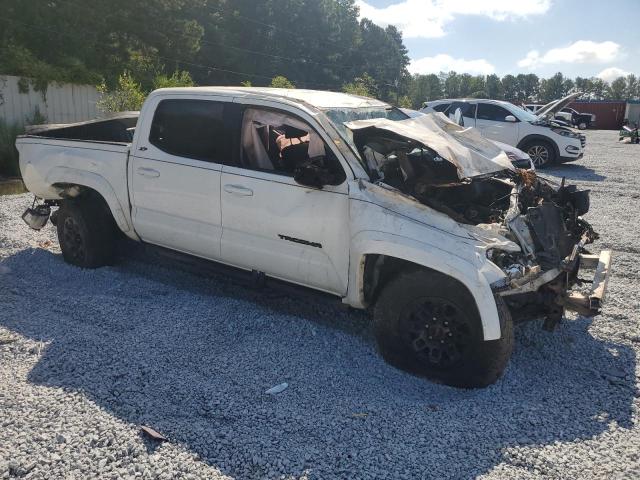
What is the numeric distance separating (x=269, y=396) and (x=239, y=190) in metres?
1.77

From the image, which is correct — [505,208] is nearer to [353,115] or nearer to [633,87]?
[353,115]

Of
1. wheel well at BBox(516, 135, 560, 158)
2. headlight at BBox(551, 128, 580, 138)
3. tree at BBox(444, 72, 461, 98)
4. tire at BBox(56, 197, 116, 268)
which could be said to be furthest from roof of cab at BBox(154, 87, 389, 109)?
tree at BBox(444, 72, 461, 98)

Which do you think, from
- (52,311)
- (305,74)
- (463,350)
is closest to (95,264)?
(52,311)

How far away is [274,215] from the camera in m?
4.70

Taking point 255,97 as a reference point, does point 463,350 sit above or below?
below

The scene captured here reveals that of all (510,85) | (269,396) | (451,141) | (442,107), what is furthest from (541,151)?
(510,85)

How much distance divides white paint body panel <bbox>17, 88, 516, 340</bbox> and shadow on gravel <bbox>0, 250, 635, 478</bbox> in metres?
0.53

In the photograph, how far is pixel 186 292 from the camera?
5.78m

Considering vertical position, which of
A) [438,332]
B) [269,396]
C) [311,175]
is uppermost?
[311,175]

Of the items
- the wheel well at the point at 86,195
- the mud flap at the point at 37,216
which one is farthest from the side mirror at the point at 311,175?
the mud flap at the point at 37,216

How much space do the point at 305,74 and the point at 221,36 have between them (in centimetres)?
1303

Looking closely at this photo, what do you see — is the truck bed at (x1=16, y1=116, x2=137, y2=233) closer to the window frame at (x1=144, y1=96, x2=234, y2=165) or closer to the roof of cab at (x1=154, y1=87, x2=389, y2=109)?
the window frame at (x1=144, y1=96, x2=234, y2=165)

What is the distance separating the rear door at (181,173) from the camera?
5109 mm

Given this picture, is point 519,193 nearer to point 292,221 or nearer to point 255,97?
point 292,221
